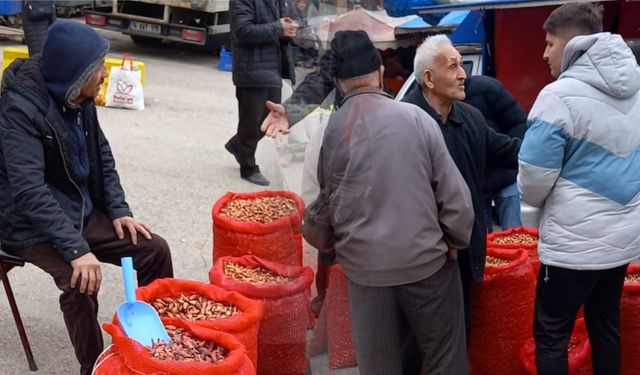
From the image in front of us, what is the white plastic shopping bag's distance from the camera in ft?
33.4

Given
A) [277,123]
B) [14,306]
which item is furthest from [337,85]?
[14,306]

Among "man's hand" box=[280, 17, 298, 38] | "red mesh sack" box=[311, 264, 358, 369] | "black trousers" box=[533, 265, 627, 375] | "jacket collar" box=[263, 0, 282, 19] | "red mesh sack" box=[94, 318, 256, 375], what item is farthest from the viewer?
"jacket collar" box=[263, 0, 282, 19]

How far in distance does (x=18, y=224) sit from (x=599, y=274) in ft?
7.88

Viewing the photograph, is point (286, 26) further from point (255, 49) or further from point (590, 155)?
point (590, 155)

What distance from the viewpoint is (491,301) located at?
13.5 feet

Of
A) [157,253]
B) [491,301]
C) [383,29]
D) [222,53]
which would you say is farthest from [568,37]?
[222,53]

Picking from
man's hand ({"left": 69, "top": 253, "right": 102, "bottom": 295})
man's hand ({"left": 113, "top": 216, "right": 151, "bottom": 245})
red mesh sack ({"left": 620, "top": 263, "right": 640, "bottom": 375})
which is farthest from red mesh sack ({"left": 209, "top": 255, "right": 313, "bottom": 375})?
red mesh sack ({"left": 620, "top": 263, "right": 640, "bottom": 375})

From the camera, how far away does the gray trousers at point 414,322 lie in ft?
10.8

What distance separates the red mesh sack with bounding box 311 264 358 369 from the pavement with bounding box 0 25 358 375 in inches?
2.3

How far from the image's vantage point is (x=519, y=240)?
4668 mm

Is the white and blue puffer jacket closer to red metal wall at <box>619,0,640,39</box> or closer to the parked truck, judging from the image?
red metal wall at <box>619,0,640,39</box>

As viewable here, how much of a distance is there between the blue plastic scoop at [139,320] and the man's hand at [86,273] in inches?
12.1

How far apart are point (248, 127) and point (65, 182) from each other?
3.58 m

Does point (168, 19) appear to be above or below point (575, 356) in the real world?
below
